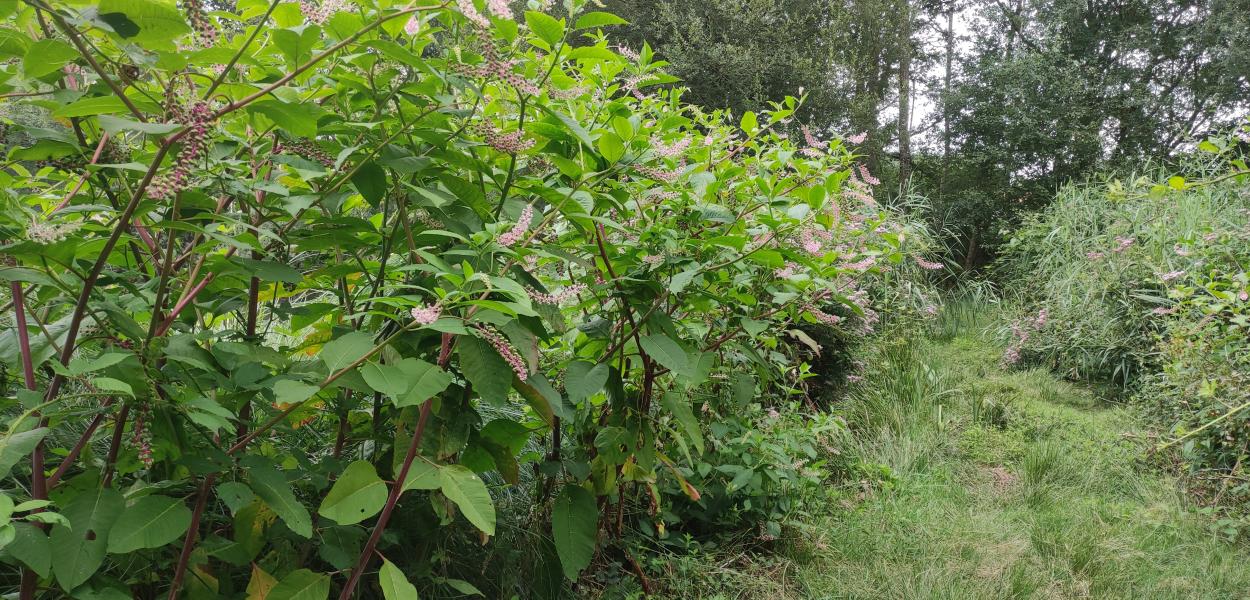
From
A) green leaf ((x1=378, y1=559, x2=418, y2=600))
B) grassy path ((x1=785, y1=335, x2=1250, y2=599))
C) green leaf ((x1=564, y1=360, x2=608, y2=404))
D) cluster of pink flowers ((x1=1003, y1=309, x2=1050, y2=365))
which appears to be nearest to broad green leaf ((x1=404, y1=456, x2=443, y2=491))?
green leaf ((x1=378, y1=559, x2=418, y2=600))

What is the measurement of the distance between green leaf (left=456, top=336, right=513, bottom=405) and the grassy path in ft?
4.61

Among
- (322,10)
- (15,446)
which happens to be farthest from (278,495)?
(322,10)

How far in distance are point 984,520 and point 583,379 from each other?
6.69 ft

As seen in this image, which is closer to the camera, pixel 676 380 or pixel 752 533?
pixel 676 380

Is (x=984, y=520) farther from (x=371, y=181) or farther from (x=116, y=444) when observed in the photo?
(x=116, y=444)

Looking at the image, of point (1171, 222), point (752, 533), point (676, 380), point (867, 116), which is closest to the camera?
point (676, 380)

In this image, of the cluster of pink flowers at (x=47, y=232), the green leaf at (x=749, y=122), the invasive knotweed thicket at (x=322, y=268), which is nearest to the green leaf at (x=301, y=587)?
the invasive knotweed thicket at (x=322, y=268)

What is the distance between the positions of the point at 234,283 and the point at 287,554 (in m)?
0.52

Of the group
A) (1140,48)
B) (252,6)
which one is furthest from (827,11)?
(252,6)

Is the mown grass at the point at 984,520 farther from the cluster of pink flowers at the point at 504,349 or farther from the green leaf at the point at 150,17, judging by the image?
the green leaf at the point at 150,17

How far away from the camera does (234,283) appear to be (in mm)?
1348

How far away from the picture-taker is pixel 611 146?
1.29m

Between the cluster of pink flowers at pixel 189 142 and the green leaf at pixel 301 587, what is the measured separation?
0.65m

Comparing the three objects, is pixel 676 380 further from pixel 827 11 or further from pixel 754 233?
pixel 827 11
